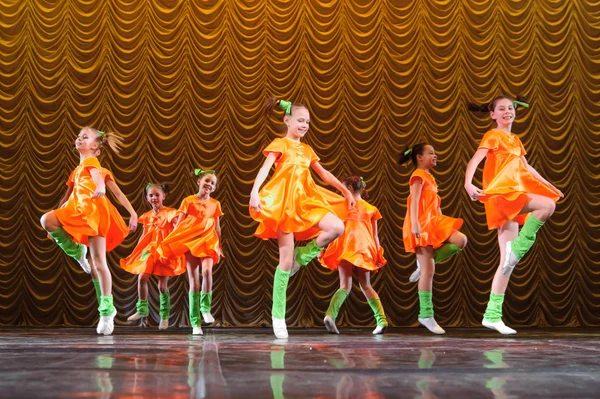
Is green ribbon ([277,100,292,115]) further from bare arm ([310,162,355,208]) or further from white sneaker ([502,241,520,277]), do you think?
white sneaker ([502,241,520,277])

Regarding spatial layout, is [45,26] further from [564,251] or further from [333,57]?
[564,251]

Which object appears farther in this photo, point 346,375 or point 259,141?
point 259,141

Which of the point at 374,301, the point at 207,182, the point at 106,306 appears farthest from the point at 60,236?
the point at 374,301

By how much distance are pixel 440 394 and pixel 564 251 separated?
7475 millimetres

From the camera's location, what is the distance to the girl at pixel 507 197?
4.09 meters

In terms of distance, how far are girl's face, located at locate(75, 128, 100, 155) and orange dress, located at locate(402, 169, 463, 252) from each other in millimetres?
2267

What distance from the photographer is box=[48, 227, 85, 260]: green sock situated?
4363 mm

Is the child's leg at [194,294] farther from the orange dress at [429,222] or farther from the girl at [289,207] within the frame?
the orange dress at [429,222]

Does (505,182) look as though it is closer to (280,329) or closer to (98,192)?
(280,329)

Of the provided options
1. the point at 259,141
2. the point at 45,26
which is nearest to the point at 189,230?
the point at 259,141

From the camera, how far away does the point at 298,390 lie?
1.41 metres

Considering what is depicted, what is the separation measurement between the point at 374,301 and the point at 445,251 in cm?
66

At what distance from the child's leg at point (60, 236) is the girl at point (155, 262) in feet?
4.40

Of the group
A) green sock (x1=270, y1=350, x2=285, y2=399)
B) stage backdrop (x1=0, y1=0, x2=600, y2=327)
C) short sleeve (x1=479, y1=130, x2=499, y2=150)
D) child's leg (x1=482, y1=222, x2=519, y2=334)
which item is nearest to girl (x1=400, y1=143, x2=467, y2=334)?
child's leg (x1=482, y1=222, x2=519, y2=334)
